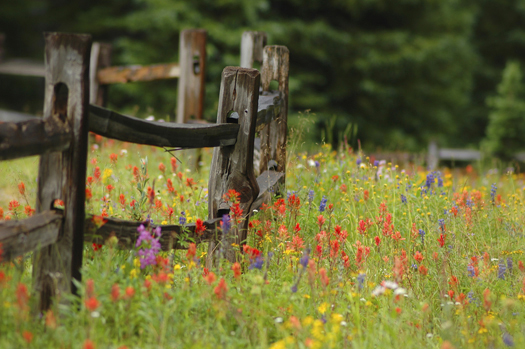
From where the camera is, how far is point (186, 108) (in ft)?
21.1

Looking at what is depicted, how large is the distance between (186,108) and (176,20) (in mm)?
5577

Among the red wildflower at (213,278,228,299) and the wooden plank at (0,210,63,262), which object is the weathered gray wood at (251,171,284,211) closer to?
the red wildflower at (213,278,228,299)

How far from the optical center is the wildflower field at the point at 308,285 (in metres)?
2.26

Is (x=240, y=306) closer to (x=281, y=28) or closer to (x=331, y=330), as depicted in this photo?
(x=331, y=330)

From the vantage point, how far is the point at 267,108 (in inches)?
153

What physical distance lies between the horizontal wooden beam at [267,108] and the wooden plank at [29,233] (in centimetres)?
168

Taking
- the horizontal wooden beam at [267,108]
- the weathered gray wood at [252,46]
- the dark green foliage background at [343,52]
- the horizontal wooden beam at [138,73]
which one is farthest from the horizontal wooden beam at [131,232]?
the dark green foliage background at [343,52]

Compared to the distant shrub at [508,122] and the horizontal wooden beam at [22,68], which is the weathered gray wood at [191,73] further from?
the distant shrub at [508,122]

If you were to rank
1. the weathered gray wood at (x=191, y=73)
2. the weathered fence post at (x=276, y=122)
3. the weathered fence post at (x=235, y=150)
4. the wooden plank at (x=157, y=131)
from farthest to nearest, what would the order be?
the weathered gray wood at (x=191, y=73)
the weathered fence post at (x=276, y=122)
the weathered fence post at (x=235, y=150)
the wooden plank at (x=157, y=131)

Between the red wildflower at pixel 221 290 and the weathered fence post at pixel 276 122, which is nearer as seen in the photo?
the red wildflower at pixel 221 290

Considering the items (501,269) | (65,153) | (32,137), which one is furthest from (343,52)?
(32,137)

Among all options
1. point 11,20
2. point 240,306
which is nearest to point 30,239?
point 240,306

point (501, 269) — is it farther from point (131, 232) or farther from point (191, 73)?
point (191, 73)

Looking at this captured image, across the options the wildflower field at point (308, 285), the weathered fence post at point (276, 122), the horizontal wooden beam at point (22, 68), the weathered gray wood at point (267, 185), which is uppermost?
the horizontal wooden beam at point (22, 68)
